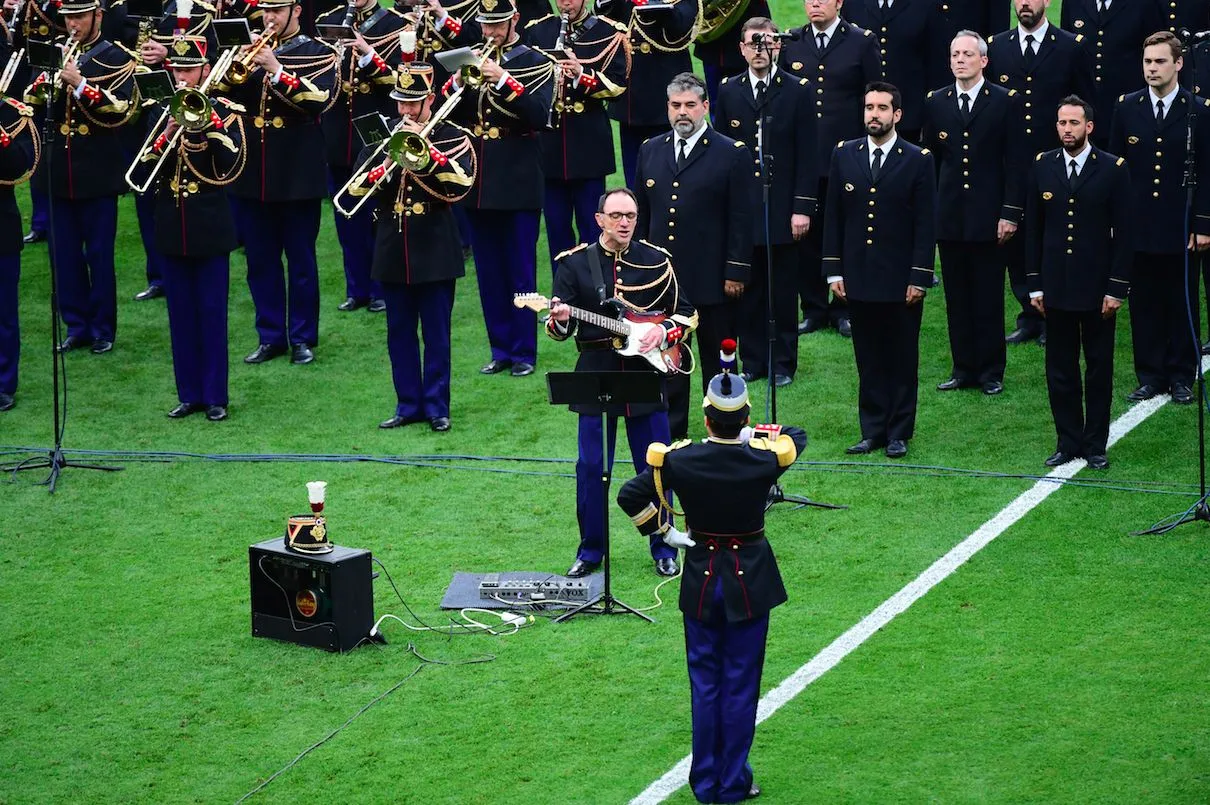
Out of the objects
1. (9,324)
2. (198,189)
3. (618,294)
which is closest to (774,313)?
(618,294)

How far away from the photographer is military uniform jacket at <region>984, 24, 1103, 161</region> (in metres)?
11.9

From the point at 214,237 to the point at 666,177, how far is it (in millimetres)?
3086

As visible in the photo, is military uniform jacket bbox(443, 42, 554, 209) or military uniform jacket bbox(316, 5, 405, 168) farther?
military uniform jacket bbox(316, 5, 405, 168)

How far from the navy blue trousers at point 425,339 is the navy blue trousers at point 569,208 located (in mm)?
1646

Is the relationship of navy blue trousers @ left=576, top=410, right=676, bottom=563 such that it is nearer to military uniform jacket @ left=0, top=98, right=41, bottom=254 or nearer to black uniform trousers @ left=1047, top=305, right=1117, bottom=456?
black uniform trousers @ left=1047, top=305, right=1117, bottom=456

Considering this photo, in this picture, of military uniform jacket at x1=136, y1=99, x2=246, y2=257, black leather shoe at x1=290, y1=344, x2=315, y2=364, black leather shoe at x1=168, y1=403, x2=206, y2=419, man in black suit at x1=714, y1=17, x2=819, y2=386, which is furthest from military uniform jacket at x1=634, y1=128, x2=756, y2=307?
black leather shoe at x1=168, y1=403, x2=206, y2=419

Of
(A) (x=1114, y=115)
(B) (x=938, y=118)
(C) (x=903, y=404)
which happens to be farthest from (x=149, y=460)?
(A) (x=1114, y=115)

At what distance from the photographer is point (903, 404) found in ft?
36.6

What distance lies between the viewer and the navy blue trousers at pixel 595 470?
31.1ft

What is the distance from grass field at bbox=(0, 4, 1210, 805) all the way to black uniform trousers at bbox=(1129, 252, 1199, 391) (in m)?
0.43

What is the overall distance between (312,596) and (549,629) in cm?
113

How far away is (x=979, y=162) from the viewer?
1180 centimetres

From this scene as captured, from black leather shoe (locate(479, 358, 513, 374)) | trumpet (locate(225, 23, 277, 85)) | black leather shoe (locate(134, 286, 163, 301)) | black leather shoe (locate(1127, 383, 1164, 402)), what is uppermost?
trumpet (locate(225, 23, 277, 85))

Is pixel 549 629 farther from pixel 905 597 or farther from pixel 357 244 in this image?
pixel 357 244
